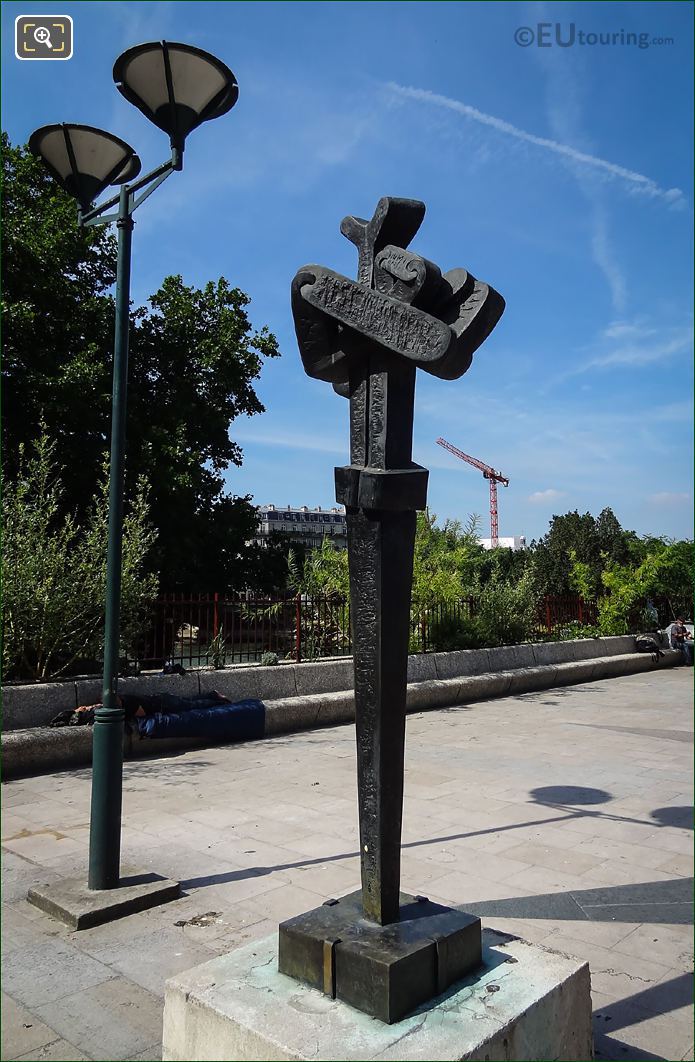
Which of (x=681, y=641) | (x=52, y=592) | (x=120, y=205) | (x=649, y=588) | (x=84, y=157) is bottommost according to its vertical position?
(x=681, y=641)

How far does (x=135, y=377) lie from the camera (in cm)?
1798

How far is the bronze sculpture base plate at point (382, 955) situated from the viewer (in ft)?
8.28

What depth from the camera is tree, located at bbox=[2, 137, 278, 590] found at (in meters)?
15.3

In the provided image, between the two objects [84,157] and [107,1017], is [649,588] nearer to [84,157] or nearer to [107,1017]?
[84,157]

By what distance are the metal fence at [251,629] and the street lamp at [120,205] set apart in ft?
16.0

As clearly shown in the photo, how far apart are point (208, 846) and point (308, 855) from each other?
0.76m

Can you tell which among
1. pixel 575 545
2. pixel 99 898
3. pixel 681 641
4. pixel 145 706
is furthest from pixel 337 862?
pixel 575 545

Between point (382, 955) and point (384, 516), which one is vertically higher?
point (384, 516)

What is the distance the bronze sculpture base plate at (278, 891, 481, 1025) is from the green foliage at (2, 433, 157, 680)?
20.3ft

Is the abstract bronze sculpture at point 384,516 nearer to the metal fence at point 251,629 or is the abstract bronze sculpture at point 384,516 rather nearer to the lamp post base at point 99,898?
the lamp post base at point 99,898

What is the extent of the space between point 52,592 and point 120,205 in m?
4.71

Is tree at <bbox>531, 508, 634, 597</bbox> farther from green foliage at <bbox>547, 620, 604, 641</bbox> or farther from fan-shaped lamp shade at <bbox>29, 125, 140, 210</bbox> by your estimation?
fan-shaped lamp shade at <bbox>29, 125, 140, 210</bbox>

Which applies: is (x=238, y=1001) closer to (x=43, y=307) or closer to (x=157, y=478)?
(x=157, y=478)

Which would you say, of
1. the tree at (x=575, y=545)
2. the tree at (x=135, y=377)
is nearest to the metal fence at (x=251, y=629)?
the tree at (x=135, y=377)
